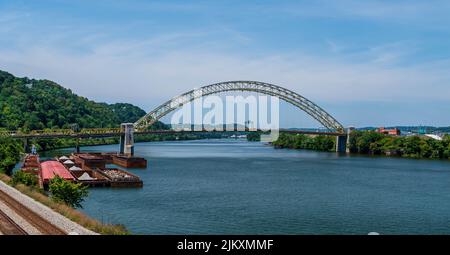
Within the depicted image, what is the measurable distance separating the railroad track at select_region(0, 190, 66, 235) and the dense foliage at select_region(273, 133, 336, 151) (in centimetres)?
7691

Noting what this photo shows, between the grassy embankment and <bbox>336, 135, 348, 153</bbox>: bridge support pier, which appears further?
<bbox>336, 135, 348, 153</bbox>: bridge support pier

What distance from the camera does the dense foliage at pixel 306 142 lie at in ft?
313

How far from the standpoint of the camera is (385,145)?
81312 millimetres

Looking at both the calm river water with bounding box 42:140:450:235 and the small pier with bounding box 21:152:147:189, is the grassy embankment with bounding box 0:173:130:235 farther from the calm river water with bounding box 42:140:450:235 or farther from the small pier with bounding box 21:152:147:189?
the small pier with bounding box 21:152:147:189

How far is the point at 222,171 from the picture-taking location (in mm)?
48219

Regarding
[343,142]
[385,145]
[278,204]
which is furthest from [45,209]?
[343,142]

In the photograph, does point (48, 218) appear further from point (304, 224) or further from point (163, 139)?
point (163, 139)

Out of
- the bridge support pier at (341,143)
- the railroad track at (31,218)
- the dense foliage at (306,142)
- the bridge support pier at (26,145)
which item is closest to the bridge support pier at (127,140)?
the bridge support pier at (26,145)

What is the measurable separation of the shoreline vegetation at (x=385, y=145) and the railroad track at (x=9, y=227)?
6452 centimetres

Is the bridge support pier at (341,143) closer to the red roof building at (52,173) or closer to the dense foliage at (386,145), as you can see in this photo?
the dense foliage at (386,145)

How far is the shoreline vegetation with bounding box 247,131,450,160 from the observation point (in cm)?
7406

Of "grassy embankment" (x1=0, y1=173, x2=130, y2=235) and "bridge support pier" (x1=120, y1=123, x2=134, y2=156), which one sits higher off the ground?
"bridge support pier" (x1=120, y1=123, x2=134, y2=156)

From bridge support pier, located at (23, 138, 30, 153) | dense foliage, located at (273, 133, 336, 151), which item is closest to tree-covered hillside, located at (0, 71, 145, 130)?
bridge support pier, located at (23, 138, 30, 153)
